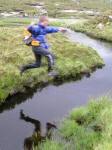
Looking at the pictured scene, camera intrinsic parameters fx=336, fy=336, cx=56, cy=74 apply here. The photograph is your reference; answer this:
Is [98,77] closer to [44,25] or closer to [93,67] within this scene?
[93,67]

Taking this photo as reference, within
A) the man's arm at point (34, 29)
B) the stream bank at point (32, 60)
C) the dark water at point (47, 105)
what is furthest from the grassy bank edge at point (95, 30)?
the man's arm at point (34, 29)

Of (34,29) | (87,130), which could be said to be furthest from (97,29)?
(87,130)

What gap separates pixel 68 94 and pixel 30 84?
2864 millimetres

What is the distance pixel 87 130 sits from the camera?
16109 millimetres

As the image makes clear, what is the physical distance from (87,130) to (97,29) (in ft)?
134

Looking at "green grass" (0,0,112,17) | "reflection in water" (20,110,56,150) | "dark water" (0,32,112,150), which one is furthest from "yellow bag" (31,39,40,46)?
"green grass" (0,0,112,17)

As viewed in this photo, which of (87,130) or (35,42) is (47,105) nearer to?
(35,42)

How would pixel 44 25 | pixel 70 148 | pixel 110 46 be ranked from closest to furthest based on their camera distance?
pixel 70 148
pixel 44 25
pixel 110 46

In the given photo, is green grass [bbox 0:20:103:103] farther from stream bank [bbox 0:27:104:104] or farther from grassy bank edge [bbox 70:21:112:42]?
grassy bank edge [bbox 70:21:112:42]

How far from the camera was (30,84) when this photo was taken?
78.9 feet

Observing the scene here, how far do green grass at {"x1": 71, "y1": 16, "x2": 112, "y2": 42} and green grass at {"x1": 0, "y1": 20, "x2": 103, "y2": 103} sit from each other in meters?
12.6

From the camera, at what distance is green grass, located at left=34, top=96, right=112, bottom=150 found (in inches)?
554

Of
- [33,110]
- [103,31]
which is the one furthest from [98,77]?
[103,31]

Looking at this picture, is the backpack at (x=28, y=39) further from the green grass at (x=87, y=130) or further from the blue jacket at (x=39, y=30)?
the green grass at (x=87, y=130)
